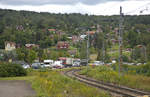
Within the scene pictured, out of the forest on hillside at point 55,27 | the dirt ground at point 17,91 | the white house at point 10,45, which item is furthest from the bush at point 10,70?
the white house at point 10,45

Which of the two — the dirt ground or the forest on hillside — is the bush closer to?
the forest on hillside

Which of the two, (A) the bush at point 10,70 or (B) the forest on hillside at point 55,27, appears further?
(B) the forest on hillside at point 55,27

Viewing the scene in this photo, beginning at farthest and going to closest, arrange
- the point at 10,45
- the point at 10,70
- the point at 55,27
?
the point at 55,27
the point at 10,45
the point at 10,70

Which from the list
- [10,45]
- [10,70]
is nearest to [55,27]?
[10,45]

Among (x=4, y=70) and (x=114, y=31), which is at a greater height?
(x=114, y=31)

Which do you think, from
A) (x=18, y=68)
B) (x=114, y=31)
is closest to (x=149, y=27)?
(x=114, y=31)

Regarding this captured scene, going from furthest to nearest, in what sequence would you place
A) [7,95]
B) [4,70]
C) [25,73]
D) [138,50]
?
[138,50]
[25,73]
[4,70]
[7,95]

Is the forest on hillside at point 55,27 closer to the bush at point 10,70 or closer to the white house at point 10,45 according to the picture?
the white house at point 10,45

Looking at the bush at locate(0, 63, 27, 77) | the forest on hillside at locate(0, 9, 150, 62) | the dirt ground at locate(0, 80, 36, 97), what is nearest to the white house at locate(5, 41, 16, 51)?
the forest on hillside at locate(0, 9, 150, 62)

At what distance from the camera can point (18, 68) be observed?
3675cm

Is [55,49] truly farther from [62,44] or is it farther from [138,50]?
[138,50]

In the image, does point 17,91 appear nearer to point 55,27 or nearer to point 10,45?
point 10,45

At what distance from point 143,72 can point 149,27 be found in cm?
9194

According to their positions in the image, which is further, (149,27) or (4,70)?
(149,27)
